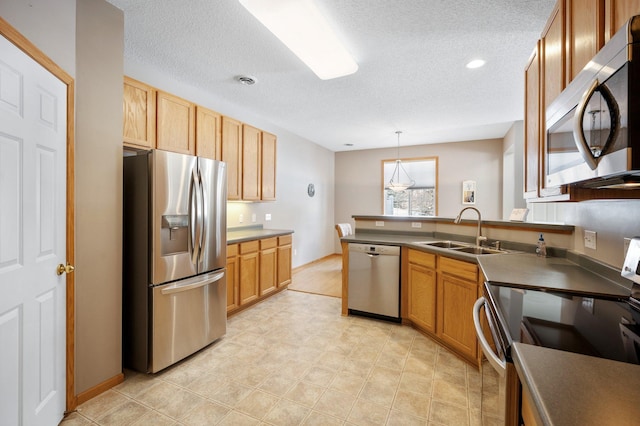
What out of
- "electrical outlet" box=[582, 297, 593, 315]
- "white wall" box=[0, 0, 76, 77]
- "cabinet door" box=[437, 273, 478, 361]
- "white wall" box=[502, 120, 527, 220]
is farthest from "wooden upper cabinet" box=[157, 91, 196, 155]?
"white wall" box=[502, 120, 527, 220]

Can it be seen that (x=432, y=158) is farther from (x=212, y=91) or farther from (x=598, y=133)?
(x=598, y=133)

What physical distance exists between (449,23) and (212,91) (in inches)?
107

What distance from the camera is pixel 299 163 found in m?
5.78

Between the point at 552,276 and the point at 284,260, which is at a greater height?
the point at 552,276

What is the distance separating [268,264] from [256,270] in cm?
25

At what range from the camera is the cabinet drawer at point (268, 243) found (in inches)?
144

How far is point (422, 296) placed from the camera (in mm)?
2807

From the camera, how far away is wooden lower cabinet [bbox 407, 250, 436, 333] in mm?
2676

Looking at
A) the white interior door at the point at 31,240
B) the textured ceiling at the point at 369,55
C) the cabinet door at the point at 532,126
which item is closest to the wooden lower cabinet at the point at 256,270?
the white interior door at the point at 31,240

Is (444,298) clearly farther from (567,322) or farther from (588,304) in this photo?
(567,322)

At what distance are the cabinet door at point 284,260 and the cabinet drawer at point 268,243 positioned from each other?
0.32 ft

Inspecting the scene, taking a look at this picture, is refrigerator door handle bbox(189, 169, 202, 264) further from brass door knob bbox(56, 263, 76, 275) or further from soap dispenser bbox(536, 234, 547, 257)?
soap dispenser bbox(536, 234, 547, 257)

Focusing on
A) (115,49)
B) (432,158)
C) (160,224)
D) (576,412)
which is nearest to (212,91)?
(115,49)

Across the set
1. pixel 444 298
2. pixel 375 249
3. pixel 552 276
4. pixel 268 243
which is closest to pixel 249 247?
pixel 268 243
